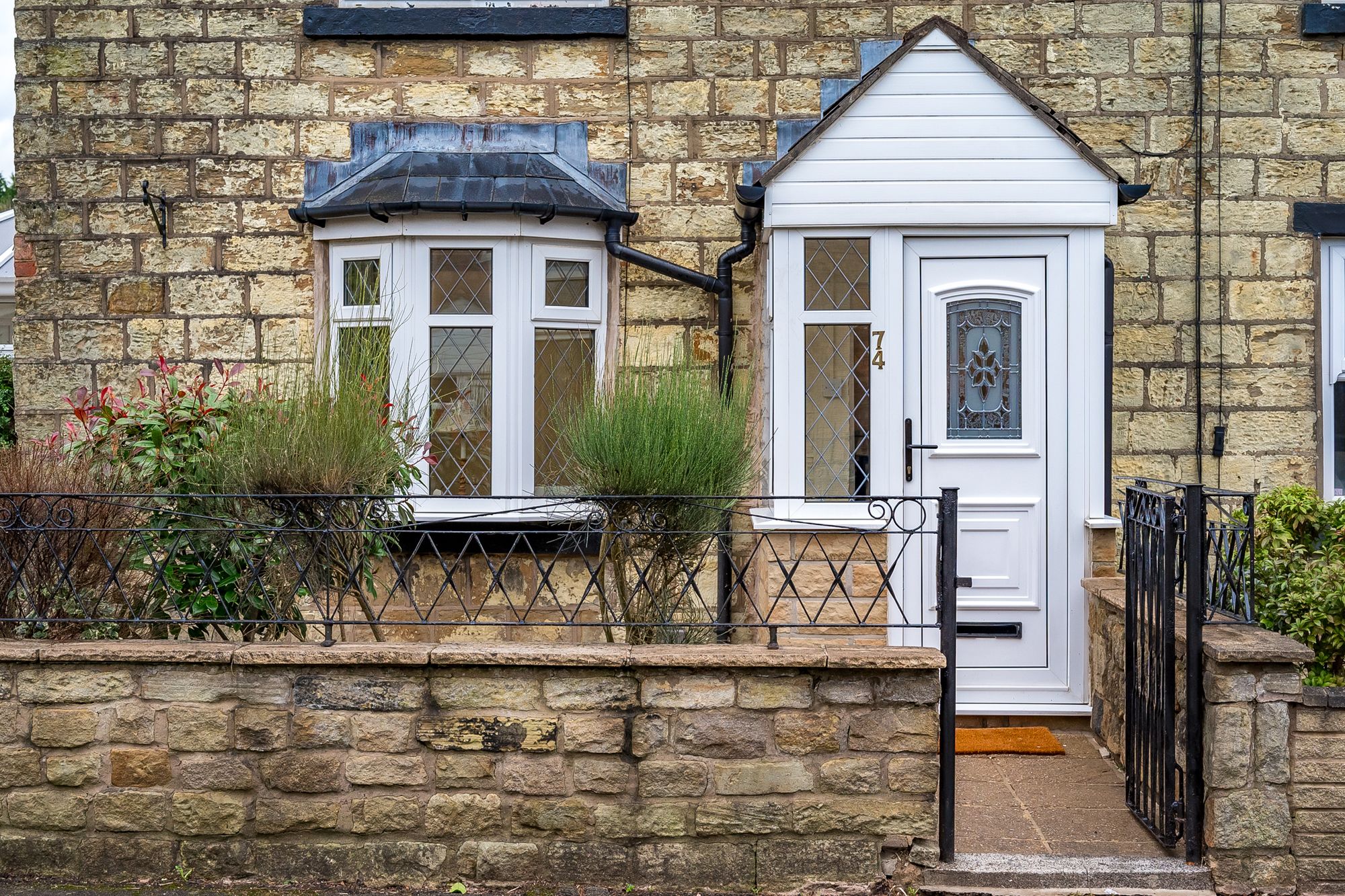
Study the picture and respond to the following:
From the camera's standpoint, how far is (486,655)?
464cm

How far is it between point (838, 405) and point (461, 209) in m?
2.34

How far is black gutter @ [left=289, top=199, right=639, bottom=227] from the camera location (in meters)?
6.70

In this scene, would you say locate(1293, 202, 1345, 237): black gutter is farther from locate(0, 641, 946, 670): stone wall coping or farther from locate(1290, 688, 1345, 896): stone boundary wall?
locate(0, 641, 946, 670): stone wall coping

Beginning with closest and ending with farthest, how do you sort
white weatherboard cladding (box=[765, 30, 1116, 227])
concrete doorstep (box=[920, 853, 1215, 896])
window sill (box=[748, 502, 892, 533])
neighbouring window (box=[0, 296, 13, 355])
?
concrete doorstep (box=[920, 853, 1215, 896]) < window sill (box=[748, 502, 892, 533]) < white weatherboard cladding (box=[765, 30, 1116, 227]) < neighbouring window (box=[0, 296, 13, 355])

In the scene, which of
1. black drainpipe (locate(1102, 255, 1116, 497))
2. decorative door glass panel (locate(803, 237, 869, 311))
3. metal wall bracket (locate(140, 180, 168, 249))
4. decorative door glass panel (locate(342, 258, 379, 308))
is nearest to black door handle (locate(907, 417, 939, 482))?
decorative door glass panel (locate(803, 237, 869, 311))

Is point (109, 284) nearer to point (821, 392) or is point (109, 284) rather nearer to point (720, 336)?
point (720, 336)

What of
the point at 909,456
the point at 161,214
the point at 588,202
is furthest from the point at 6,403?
the point at 909,456

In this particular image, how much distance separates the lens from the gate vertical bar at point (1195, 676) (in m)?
4.58

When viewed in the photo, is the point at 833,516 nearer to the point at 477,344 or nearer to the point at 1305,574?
the point at 1305,574

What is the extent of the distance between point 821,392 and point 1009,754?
2022 mm

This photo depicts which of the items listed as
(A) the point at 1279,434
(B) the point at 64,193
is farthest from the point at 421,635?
(A) the point at 1279,434

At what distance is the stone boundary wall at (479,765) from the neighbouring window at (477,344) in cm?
226

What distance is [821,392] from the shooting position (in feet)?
20.7

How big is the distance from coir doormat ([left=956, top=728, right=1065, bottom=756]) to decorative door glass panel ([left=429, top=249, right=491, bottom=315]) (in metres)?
3.49
